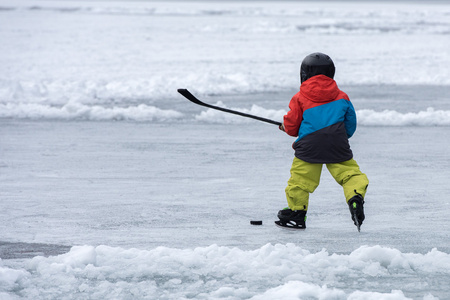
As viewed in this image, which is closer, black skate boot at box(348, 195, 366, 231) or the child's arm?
black skate boot at box(348, 195, 366, 231)

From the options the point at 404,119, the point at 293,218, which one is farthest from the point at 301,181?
the point at 404,119

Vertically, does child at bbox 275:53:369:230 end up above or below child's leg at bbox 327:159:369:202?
above

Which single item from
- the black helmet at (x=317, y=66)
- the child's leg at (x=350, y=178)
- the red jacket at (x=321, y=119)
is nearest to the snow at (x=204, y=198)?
the child's leg at (x=350, y=178)

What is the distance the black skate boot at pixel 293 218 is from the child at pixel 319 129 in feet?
0.32

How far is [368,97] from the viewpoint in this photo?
1173cm

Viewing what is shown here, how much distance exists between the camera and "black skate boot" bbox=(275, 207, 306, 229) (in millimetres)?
4582

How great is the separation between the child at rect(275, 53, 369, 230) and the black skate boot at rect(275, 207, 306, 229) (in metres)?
0.10

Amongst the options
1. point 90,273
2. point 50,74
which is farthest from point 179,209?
point 50,74

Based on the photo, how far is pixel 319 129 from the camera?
14.6 feet

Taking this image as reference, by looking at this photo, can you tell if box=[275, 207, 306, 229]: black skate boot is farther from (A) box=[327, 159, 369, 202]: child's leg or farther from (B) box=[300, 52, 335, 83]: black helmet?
(B) box=[300, 52, 335, 83]: black helmet

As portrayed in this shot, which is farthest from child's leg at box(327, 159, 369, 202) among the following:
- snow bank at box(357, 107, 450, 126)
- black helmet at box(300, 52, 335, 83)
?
snow bank at box(357, 107, 450, 126)

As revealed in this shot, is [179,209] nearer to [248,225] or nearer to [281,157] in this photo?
[248,225]

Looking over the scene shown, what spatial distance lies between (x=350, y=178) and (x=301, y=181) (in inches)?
12.3

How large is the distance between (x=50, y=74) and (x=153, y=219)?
11.8 metres
